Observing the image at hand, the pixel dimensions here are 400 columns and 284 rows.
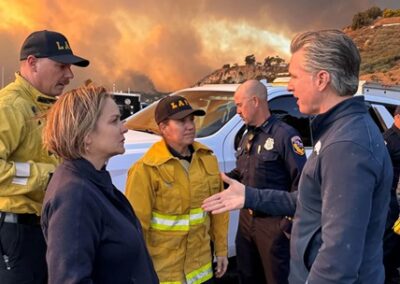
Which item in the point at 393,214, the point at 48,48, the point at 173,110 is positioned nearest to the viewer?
the point at 48,48

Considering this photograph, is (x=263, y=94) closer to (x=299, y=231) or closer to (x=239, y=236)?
(x=239, y=236)

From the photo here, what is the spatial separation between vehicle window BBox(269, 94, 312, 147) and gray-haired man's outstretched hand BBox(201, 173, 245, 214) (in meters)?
2.40

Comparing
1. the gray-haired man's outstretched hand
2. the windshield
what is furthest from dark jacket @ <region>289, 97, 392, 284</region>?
the windshield

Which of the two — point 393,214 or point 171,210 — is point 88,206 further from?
point 393,214

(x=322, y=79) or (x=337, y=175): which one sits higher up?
(x=322, y=79)

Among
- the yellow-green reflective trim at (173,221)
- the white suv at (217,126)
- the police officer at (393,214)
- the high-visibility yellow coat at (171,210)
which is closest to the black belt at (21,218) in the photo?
the high-visibility yellow coat at (171,210)

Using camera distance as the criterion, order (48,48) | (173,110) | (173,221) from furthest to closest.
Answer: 1. (173,110)
2. (173,221)
3. (48,48)

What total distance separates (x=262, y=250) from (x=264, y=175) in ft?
1.71

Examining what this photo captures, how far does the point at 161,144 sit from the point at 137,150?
109 cm

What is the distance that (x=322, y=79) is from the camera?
1.74 metres

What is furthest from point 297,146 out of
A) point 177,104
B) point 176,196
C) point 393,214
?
point 393,214

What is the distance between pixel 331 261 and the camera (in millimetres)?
1557

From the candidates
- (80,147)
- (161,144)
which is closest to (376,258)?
(80,147)

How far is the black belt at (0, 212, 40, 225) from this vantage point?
2348 millimetres
